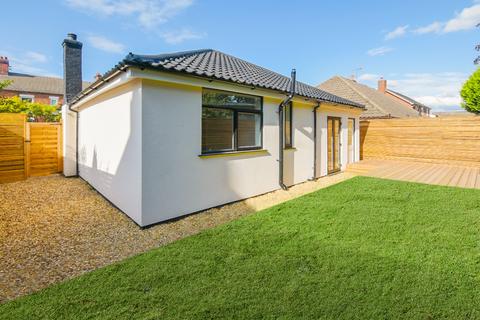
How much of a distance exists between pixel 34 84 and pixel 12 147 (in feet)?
101

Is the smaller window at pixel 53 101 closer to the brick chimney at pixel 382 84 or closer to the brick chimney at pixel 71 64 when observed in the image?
the brick chimney at pixel 71 64

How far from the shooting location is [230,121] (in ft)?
22.1

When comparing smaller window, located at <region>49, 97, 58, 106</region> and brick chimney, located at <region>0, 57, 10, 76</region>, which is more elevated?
brick chimney, located at <region>0, 57, 10, 76</region>

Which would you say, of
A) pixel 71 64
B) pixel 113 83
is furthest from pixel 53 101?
pixel 113 83

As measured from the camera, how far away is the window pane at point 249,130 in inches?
279

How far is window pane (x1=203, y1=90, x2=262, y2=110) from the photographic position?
6.19 meters

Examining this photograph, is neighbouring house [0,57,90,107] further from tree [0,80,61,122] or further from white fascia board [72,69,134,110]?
white fascia board [72,69,134,110]

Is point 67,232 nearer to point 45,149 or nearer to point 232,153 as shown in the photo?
point 232,153

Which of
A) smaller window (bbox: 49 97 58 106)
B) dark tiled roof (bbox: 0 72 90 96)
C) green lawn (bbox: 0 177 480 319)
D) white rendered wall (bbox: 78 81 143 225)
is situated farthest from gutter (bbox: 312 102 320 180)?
smaller window (bbox: 49 97 58 106)

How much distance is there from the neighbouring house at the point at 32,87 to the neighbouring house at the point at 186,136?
28807 millimetres

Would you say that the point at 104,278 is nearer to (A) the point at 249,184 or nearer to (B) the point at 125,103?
(B) the point at 125,103

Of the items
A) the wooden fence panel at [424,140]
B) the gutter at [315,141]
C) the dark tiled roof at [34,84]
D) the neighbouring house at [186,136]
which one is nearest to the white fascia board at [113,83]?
the neighbouring house at [186,136]

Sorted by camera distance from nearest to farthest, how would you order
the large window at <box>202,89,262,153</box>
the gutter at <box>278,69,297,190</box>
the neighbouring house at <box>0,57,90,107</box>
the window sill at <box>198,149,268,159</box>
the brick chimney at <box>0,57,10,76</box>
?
the window sill at <box>198,149,268,159</box> < the large window at <box>202,89,262,153</box> < the gutter at <box>278,69,297,190</box> < the neighbouring house at <box>0,57,90,107</box> < the brick chimney at <box>0,57,10,76</box>

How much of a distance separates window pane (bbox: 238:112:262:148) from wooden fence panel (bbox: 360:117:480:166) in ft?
32.7
